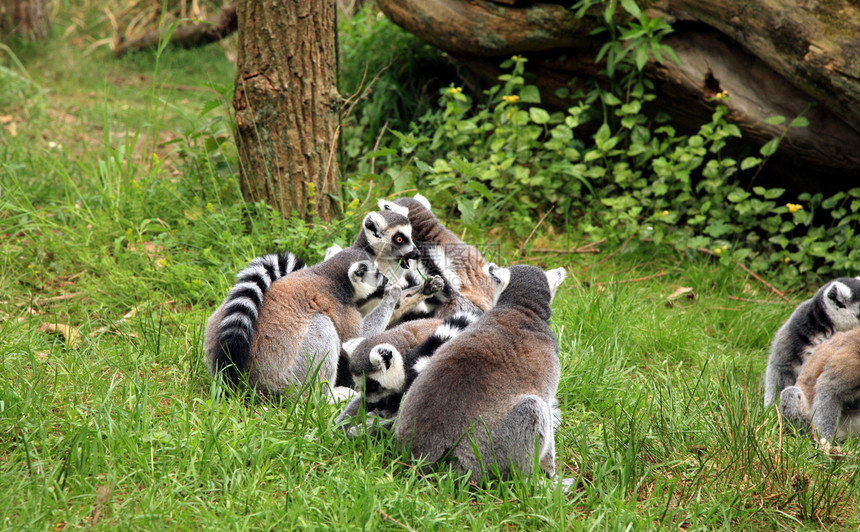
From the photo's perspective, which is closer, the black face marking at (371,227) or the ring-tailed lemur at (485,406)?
the ring-tailed lemur at (485,406)

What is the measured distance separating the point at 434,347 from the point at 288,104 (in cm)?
225

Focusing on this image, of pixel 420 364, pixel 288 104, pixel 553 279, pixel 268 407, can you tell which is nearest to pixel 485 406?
pixel 420 364

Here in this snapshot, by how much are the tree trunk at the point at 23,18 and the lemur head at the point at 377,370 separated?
885cm

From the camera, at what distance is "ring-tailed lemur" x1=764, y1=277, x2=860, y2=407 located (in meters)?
3.68

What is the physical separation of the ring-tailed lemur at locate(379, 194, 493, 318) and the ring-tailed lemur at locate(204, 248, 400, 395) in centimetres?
46

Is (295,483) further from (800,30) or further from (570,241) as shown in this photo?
(800,30)

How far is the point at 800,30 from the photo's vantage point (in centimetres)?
467

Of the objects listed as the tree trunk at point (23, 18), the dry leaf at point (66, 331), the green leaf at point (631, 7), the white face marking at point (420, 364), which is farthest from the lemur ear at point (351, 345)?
the tree trunk at point (23, 18)

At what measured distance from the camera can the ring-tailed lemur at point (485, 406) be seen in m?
2.59

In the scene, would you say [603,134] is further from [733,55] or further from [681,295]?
[681,295]

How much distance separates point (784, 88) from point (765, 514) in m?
3.72

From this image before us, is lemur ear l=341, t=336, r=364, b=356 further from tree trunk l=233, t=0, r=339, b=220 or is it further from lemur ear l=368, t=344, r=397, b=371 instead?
tree trunk l=233, t=0, r=339, b=220

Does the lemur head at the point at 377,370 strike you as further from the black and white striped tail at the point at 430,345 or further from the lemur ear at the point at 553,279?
the lemur ear at the point at 553,279

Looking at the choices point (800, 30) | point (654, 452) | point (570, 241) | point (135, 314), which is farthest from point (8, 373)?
point (800, 30)
